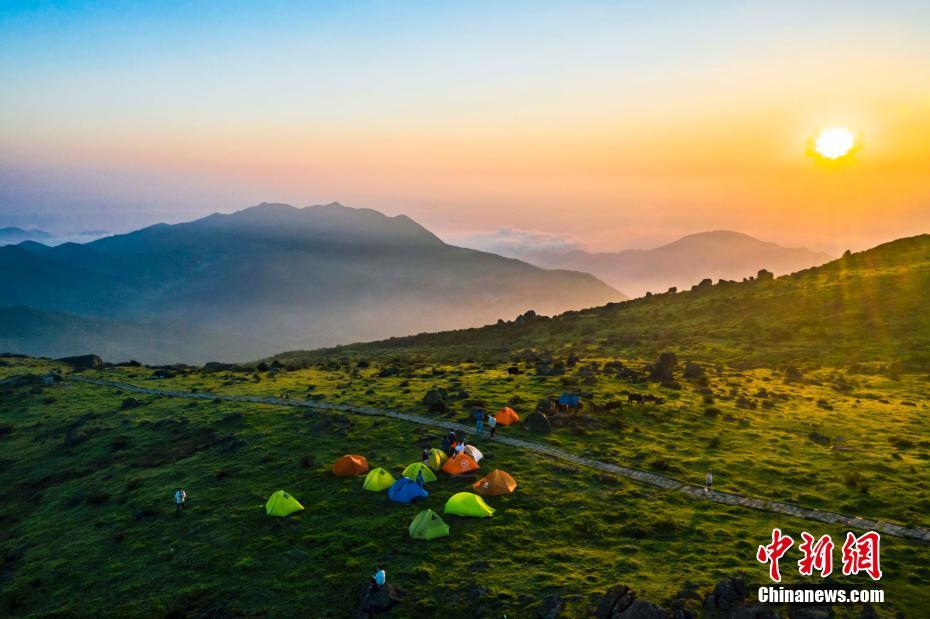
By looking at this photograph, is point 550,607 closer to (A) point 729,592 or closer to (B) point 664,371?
(A) point 729,592

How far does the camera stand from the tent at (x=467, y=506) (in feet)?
128

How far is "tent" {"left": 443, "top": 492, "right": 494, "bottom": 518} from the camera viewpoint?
3897 cm

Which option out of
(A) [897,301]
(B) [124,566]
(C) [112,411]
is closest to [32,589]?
(B) [124,566]

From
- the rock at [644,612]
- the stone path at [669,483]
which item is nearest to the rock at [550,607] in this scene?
the rock at [644,612]

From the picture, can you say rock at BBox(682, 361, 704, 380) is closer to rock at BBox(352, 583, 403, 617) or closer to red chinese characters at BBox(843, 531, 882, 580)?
red chinese characters at BBox(843, 531, 882, 580)

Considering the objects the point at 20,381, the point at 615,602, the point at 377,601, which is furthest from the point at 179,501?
the point at 20,381

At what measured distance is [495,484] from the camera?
139ft

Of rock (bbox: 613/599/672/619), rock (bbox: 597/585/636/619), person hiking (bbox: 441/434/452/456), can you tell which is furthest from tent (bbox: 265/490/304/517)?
rock (bbox: 613/599/672/619)

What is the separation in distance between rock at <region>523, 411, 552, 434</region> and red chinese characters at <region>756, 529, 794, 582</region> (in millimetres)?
23746

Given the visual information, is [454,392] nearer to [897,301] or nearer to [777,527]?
[777,527]

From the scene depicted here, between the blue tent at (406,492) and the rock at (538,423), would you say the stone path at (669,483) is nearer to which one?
the rock at (538,423)

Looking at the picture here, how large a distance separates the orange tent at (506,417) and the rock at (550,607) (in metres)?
28.9

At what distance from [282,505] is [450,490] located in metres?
12.2

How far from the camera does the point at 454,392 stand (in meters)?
72.9
